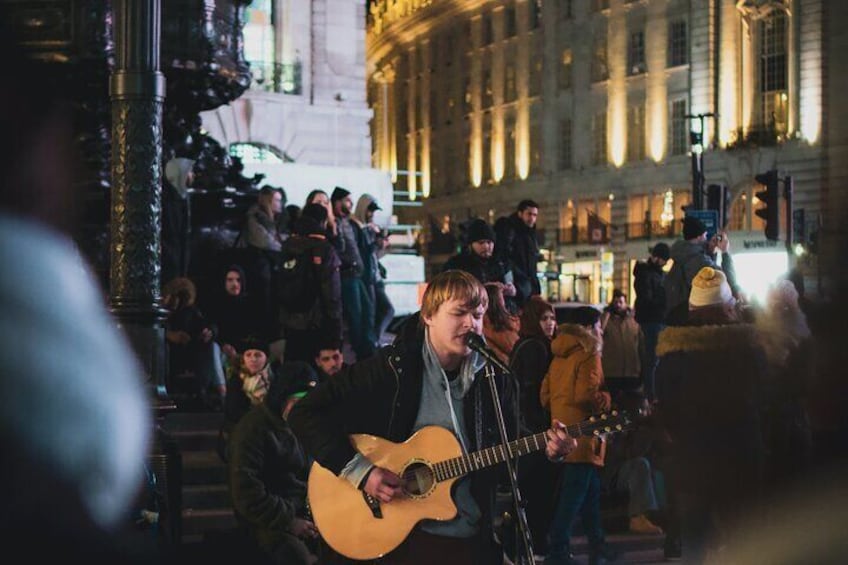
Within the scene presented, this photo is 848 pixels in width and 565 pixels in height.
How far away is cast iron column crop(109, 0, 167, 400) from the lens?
29.3 ft

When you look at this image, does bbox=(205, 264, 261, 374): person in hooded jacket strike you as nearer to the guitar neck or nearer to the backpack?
the backpack

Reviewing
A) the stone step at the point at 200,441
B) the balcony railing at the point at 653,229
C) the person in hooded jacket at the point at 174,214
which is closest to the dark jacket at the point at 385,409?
the stone step at the point at 200,441

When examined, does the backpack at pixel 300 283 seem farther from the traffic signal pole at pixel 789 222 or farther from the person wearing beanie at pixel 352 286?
the traffic signal pole at pixel 789 222

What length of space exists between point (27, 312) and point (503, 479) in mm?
4770

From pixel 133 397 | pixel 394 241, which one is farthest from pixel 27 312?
pixel 394 241

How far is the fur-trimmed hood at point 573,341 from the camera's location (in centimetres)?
1045

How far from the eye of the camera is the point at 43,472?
1259 mm

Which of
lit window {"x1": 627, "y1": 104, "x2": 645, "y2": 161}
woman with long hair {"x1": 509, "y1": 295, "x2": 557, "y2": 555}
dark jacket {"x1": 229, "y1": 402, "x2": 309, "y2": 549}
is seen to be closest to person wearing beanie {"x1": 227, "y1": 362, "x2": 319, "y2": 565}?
dark jacket {"x1": 229, "y1": 402, "x2": 309, "y2": 549}

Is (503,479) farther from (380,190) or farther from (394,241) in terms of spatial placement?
(380,190)

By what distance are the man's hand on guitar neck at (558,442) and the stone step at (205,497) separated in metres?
6.13

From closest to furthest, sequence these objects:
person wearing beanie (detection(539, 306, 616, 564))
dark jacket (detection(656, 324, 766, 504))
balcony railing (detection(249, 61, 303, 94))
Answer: dark jacket (detection(656, 324, 766, 504)) → person wearing beanie (detection(539, 306, 616, 564)) → balcony railing (detection(249, 61, 303, 94))

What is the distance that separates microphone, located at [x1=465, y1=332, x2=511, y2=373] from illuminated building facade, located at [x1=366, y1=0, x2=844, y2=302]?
4363 centimetres

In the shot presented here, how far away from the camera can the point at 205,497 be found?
11.1 meters

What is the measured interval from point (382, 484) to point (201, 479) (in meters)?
6.40
